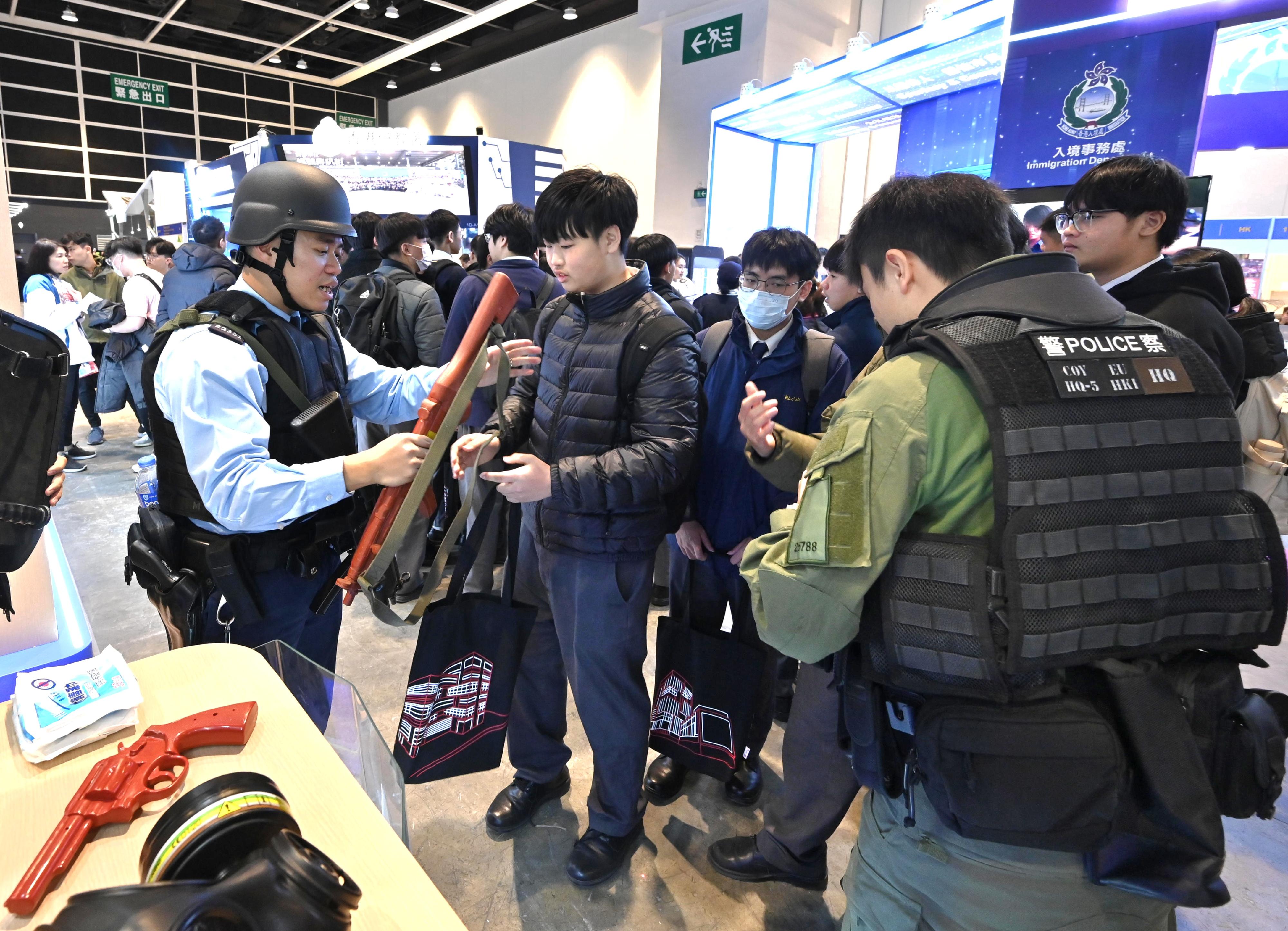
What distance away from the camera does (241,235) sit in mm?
1451

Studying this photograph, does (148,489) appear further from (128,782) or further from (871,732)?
(871,732)

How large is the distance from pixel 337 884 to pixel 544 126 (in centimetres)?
1283

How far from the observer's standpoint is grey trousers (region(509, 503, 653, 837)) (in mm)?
1680

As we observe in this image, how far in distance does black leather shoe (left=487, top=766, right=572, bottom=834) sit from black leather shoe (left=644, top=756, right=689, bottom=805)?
9.6 inches

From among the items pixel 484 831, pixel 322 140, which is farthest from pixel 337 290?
pixel 322 140

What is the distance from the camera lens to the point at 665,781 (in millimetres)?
2080

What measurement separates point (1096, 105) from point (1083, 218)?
2563 mm

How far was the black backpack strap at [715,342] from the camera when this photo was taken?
2.04 m

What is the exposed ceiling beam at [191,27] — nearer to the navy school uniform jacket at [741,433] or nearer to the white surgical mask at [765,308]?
the white surgical mask at [765,308]

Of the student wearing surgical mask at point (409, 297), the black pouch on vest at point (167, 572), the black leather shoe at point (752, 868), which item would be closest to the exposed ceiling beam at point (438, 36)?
the student wearing surgical mask at point (409, 297)

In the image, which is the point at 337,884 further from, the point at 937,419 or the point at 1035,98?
the point at 1035,98

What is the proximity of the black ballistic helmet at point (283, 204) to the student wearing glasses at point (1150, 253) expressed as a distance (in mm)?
1799

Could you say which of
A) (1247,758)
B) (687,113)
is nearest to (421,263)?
(1247,758)

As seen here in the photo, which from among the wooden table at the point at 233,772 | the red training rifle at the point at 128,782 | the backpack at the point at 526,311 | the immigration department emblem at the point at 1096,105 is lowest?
the wooden table at the point at 233,772
